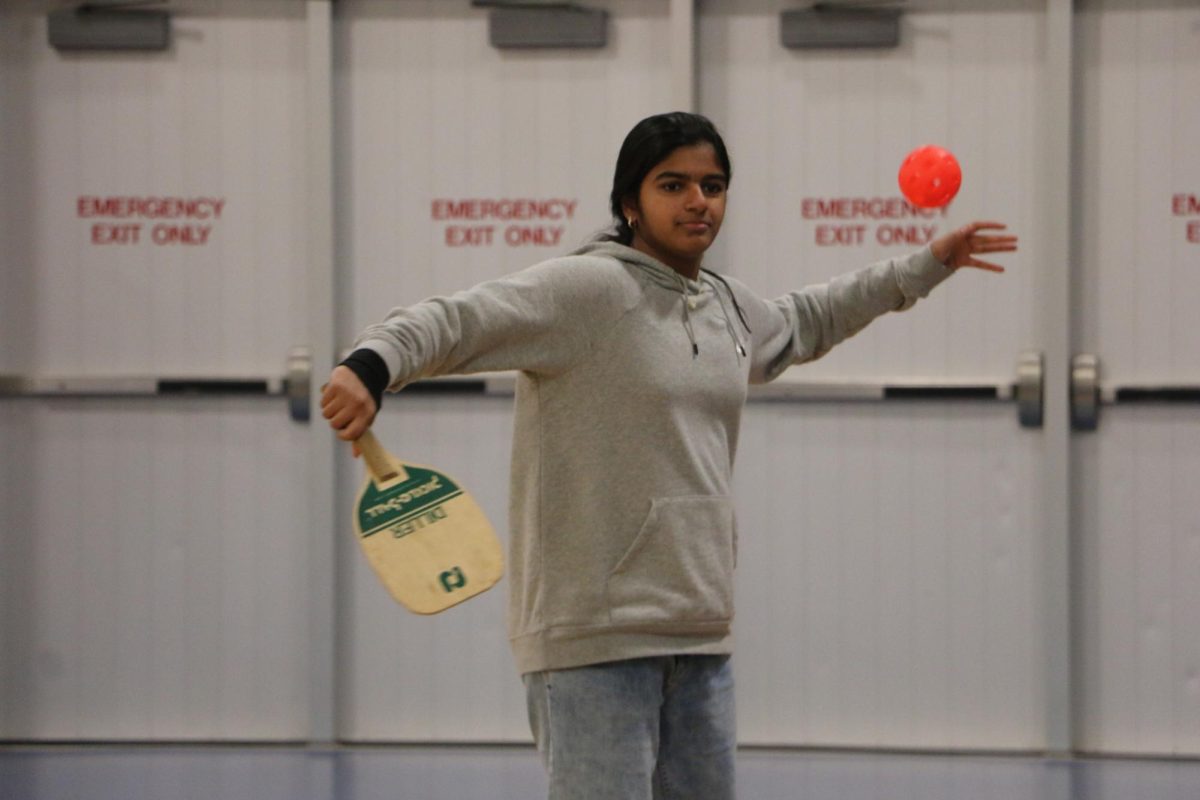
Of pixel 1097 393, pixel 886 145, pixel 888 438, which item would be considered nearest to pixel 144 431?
pixel 888 438

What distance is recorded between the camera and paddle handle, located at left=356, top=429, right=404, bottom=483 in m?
2.29

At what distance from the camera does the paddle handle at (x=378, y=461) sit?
2289mm

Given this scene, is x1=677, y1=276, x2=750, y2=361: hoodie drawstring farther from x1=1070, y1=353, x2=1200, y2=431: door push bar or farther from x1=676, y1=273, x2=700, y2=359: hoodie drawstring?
x1=1070, y1=353, x2=1200, y2=431: door push bar

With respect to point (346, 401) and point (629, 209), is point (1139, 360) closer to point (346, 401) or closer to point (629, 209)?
point (629, 209)

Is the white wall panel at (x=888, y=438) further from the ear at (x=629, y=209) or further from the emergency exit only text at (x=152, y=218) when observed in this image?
the ear at (x=629, y=209)

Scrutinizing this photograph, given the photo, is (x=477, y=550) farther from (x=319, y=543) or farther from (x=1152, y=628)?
(x=1152, y=628)

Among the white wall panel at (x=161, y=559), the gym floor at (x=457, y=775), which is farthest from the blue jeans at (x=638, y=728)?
the white wall panel at (x=161, y=559)

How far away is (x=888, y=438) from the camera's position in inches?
222

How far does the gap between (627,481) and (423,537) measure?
1.07 feet

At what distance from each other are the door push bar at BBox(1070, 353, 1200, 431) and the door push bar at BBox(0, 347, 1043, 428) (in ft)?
0.41

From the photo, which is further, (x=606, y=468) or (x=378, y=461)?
(x=606, y=468)

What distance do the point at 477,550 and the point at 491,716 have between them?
11.5 ft

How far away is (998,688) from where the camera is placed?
5.61 m

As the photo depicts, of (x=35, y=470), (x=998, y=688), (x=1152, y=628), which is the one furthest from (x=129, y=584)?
(x=1152, y=628)
